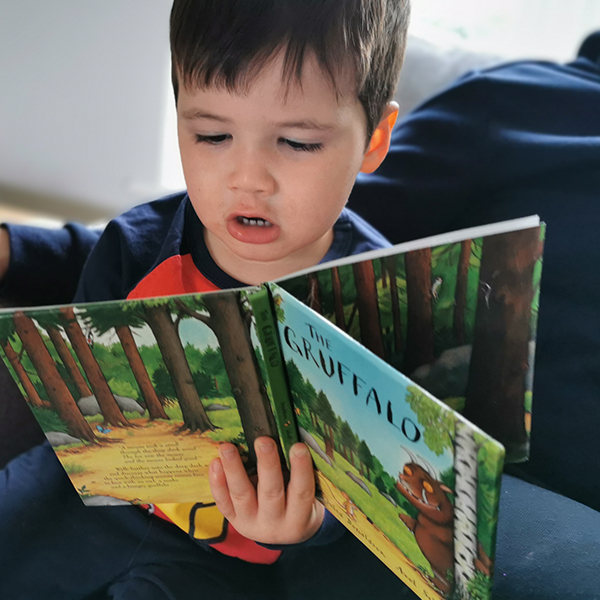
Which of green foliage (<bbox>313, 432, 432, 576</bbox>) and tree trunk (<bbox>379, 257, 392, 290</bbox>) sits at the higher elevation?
tree trunk (<bbox>379, 257, 392, 290</bbox>)

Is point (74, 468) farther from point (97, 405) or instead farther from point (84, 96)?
point (84, 96)

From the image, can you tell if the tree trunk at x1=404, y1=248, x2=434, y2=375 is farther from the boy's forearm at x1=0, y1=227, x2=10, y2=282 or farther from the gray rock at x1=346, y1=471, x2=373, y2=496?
the boy's forearm at x1=0, y1=227, x2=10, y2=282

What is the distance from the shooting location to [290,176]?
2.10ft

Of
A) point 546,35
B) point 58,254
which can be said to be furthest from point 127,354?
point 546,35

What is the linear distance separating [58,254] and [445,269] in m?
0.68

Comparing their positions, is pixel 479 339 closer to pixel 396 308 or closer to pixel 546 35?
pixel 396 308

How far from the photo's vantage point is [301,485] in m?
0.61

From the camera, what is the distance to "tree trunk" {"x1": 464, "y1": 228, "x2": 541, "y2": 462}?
1.63 feet

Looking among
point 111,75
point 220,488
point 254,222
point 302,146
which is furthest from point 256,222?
point 111,75

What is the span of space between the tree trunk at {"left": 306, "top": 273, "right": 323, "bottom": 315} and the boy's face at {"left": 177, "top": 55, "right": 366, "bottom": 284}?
0.15 meters

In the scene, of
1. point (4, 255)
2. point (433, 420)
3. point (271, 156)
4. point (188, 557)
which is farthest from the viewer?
point (4, 255)

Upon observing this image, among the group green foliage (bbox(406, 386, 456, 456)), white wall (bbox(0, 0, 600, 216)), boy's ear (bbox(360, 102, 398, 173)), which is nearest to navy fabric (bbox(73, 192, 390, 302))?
boy's ear (bbox(360, 102, 398, 173))

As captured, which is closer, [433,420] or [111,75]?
[433,420]

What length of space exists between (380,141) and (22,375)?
530 mm
